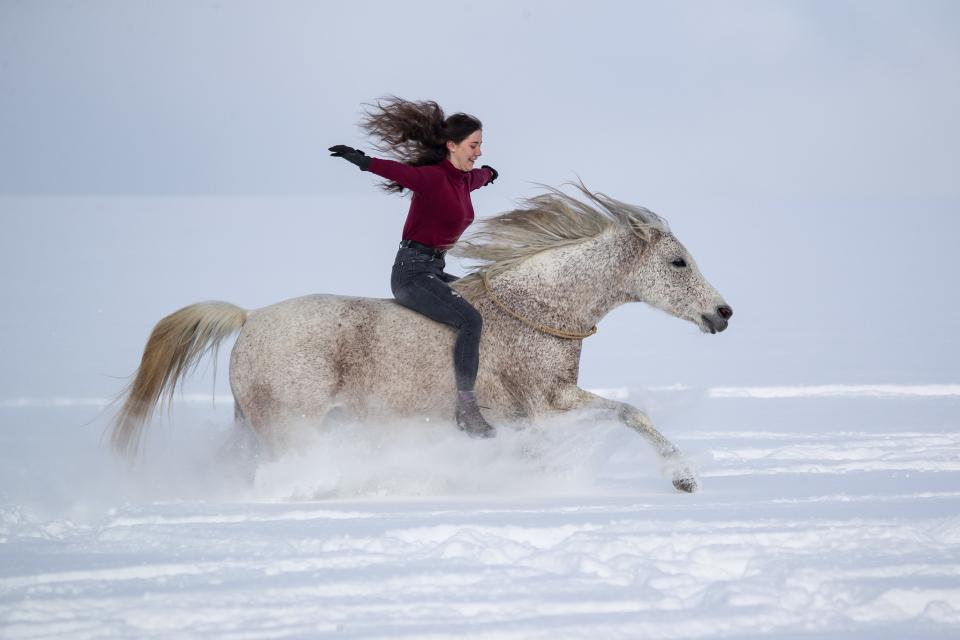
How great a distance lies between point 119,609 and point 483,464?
8.29 ft

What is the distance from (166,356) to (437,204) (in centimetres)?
171

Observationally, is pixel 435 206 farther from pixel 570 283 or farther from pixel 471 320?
pixel 570 283

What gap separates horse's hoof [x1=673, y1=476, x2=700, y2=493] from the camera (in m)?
5.58

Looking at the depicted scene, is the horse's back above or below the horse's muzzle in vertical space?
below

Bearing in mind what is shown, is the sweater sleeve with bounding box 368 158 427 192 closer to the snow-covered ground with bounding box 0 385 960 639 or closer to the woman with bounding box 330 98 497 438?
the woman with bounding box 330 98 497 438

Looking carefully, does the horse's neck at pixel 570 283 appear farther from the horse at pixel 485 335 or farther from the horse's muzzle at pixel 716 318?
the horse's muzzle at pixel 716 318

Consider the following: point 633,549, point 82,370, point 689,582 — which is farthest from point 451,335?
point 82,370

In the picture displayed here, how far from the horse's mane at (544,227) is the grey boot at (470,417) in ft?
2.21

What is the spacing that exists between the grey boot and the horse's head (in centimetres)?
117

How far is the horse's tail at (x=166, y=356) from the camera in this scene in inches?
229

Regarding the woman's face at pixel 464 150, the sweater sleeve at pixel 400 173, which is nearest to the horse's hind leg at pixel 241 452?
the sweater sleeve at pixel 400 173

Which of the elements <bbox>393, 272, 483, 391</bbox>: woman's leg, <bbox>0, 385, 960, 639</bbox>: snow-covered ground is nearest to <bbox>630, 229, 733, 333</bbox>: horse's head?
<bbox>0, 385, 960, 639</bbox>: snow-covered ground

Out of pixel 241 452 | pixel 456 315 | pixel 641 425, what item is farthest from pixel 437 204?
pixel 241 452

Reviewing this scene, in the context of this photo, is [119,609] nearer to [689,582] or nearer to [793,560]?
[689,582]
